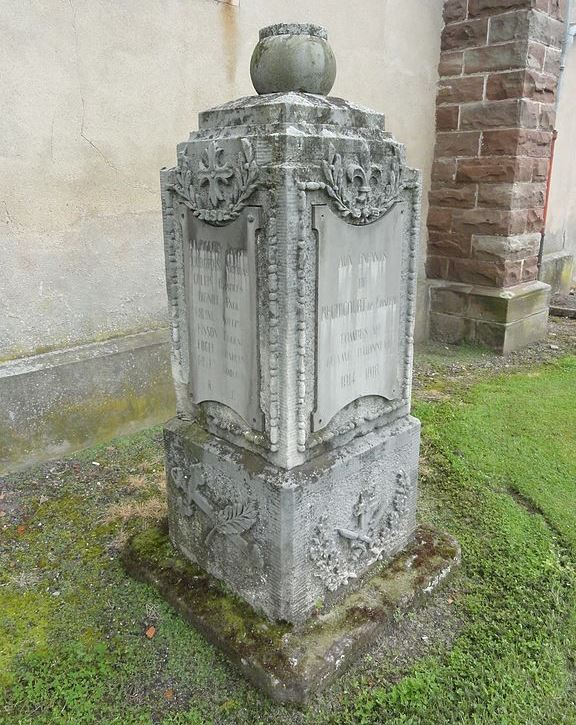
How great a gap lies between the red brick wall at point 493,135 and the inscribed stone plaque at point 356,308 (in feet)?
12.0

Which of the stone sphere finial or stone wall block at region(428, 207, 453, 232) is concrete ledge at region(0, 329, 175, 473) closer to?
the stone sphere finial

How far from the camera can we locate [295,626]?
7.08 feet

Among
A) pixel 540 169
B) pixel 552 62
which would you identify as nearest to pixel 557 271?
pixel 540 169

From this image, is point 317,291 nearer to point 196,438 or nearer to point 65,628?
point 196,438

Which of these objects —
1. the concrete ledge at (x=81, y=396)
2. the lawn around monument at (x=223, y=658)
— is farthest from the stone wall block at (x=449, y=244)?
the concrete ledge at (x=81, y=396)

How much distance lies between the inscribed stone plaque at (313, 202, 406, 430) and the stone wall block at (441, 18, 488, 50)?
13.5 ft

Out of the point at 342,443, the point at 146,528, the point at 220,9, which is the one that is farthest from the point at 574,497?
the point at 220,9

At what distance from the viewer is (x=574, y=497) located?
3203 millimetres

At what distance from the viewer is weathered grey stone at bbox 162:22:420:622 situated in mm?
1936

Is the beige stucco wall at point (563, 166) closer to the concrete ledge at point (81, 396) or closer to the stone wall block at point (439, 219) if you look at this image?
the stone wall block at point (439, 219)

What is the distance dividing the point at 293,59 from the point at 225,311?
0.94 meters

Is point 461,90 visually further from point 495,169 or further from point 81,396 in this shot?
point 81,396

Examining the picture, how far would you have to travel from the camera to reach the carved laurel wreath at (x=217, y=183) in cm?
191

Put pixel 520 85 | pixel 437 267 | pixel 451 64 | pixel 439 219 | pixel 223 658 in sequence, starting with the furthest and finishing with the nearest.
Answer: pixel 437 267 → pixel 439 219 → pixel 451 64 → pixel 520 85 → pixel 223 658
